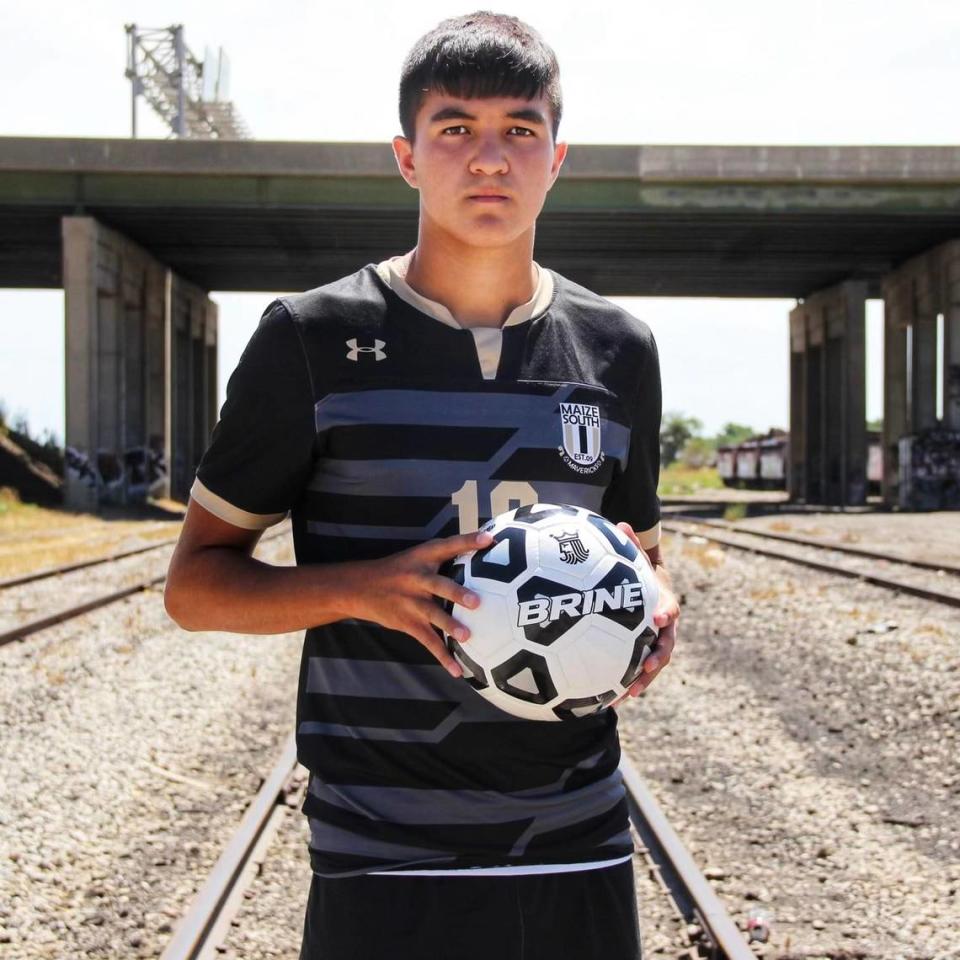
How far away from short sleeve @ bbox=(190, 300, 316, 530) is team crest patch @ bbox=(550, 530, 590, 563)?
0.46 metres

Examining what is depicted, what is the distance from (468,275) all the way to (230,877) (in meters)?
3.50

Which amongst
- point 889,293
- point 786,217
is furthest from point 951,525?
point 889,293

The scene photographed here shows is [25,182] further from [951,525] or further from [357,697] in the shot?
[357,697]

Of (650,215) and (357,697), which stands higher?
(650,215)

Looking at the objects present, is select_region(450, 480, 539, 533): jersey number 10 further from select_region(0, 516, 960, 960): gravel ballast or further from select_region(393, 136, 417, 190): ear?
select_region(0, 516, 960, 960): gravel ballast

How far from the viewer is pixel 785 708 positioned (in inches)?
332

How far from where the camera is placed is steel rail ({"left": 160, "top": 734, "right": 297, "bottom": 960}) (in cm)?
422

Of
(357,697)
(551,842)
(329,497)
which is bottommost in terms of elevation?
(551,842)

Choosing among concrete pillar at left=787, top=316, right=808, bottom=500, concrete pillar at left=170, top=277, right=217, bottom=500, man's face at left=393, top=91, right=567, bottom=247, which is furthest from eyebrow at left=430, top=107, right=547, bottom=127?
concrete pillar at left=787, top=316, right=808, bottom=500

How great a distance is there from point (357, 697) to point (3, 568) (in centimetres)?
1715

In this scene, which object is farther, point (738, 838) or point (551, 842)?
point (738, 838)

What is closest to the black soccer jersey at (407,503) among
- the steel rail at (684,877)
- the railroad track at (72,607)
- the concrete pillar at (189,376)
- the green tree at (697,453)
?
the steel rail at (684,877)

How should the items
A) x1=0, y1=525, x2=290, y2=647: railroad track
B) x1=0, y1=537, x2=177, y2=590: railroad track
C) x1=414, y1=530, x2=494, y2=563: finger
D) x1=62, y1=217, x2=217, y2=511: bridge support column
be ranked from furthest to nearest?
x1=62, y1=217, x2=217, y2=511: bridge support column
x1=0, y1=537, x2=177, y2=590: railroad track
x1=0, y1=525, x2=290, y2=647: railroad track
x1=414, y1=530, x2=494, y2=563: finger

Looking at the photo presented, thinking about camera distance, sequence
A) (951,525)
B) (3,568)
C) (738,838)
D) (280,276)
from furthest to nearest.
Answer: (280,276), (951,525), (3,568), (738,838)
